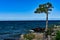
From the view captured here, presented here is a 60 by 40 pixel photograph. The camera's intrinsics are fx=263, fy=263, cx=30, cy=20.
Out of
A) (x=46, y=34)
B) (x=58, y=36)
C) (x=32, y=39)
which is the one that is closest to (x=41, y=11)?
(x=46, y=34)

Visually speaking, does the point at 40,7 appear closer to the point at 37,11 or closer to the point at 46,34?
the point at 37,11

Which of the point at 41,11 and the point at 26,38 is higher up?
the point at 41,11

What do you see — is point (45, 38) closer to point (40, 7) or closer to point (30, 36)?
point (30, 36)

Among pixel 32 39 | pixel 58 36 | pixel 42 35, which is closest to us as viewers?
pixel 58 36

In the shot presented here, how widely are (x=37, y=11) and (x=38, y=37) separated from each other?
25.6 ft

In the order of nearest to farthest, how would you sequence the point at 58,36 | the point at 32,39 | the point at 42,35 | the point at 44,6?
1. the point at 58,36
2. the point at 32,39
3. the point at 42,35
4. the point at 44,6

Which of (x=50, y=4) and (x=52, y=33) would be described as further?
(x=50, y=4)

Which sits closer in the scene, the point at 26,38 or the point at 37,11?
the point at 26,38

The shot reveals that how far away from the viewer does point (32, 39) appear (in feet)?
123

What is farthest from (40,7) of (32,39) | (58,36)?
(58,36)

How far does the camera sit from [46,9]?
148 ft

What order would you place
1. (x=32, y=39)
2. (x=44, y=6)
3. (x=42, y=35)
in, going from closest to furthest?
(x=32, y=39)
(x=42, y=35)
(x=44, y=6)

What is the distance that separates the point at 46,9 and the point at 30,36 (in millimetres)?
8125

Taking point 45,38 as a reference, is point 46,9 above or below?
above
